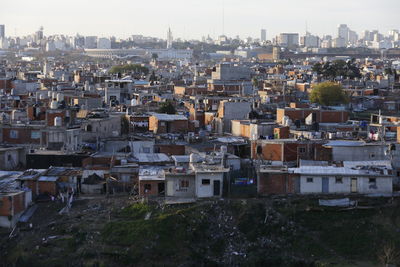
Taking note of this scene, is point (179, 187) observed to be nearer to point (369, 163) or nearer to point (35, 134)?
point (369, 163)

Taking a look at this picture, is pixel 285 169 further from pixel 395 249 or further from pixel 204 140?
pixel 204 140

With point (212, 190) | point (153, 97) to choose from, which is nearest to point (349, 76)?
point (153, 97)

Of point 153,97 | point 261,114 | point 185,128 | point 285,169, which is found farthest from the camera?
point 153,97

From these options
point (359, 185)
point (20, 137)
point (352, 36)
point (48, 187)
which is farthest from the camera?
point (352, 36)

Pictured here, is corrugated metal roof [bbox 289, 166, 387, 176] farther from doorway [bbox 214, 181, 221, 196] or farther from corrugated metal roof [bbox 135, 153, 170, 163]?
corrugated metal roof [bbox 135, 153, 170, 163]

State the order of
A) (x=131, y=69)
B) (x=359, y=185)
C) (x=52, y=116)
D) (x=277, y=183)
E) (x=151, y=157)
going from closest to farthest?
(x=359, y=185) < (x=277, y=183) < (x=151, y=157) < (x=52, y=116) < (x=131, y=69)

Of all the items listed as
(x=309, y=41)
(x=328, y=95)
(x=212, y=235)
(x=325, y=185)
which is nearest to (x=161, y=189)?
(x=212, y=235)

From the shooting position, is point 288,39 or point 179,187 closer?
point 179,187

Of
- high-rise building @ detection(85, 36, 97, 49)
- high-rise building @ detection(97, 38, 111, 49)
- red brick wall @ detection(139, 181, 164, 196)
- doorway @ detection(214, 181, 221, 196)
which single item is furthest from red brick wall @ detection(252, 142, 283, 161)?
high-rise building @ detection(85, 36, 97, 49)
